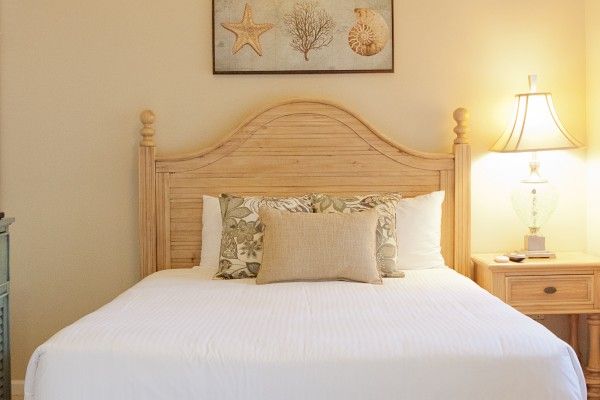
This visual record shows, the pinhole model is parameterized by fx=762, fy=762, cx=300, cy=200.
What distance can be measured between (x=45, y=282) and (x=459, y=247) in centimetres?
202

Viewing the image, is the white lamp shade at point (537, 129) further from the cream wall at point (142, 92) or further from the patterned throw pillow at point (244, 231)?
the patterned throw pillow at point (244, 231)

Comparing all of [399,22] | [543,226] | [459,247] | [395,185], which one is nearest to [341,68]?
[399,22]

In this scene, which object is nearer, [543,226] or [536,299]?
[536,299]

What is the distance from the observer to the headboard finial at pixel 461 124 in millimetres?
3580

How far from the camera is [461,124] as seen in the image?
360cm

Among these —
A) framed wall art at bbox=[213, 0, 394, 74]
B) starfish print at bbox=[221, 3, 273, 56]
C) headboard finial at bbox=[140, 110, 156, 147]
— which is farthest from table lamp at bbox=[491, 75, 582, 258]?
headboard finial at bbox=[140, 110, 156, 147]

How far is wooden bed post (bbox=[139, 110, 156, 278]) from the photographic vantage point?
3.60 meters

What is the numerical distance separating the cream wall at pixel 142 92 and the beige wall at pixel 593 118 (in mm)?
57

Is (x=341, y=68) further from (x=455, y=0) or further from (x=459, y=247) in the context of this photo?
(x=459, y=247)

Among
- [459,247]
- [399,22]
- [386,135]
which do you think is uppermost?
[399,22]

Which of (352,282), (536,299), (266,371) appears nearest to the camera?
(266,371)

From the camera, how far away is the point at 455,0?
3699mm

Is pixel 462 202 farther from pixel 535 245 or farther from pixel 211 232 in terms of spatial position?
pixel 211 232

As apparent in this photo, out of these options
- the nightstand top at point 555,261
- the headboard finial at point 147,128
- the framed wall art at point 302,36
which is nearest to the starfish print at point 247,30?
the framed wall art at point 302,36
